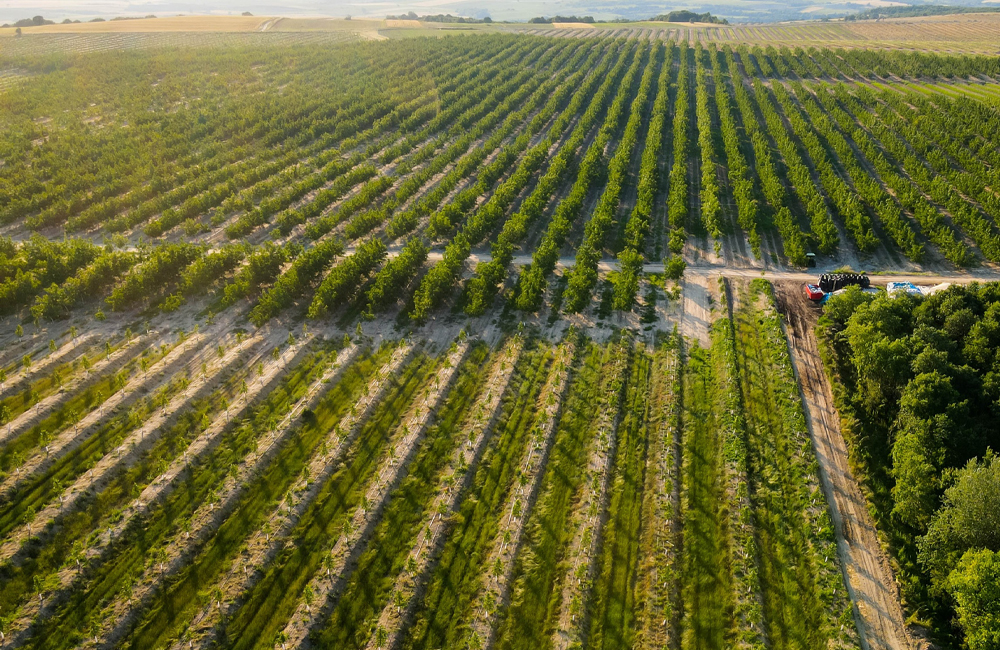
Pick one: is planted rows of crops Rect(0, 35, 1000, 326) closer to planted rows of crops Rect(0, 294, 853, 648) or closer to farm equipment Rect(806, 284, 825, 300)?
farm equipment Rect(806, 284, 825, 300)

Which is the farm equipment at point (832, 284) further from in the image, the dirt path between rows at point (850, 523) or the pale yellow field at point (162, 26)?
the pale yellow field at point (162, 26)

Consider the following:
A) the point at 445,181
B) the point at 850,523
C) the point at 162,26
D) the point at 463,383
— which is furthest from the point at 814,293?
the point at 162,26

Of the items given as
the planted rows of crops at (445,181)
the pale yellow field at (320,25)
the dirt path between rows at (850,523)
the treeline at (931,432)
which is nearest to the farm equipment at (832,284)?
the treeline at (931,432)

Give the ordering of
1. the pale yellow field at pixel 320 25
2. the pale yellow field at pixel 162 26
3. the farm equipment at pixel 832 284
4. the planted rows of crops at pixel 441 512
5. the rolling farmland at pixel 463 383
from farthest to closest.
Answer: the pale yellow field at pixel 320 25 → the pale yellow field at pixel 162 26 → the farm equipment at pixel 832 284 → the rolling farmland at pixel 463 383 → the planted rows of crops at pixel 441 512

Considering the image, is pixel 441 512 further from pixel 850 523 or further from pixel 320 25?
pixel 320 25

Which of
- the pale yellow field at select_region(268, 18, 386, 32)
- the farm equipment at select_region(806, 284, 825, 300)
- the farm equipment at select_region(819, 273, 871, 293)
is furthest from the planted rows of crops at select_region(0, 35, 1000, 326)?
the pale yellow field at select_region(268, 18, 386, 32)

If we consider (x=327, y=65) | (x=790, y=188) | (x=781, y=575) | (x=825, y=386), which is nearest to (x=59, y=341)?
(x=781, y=575)
